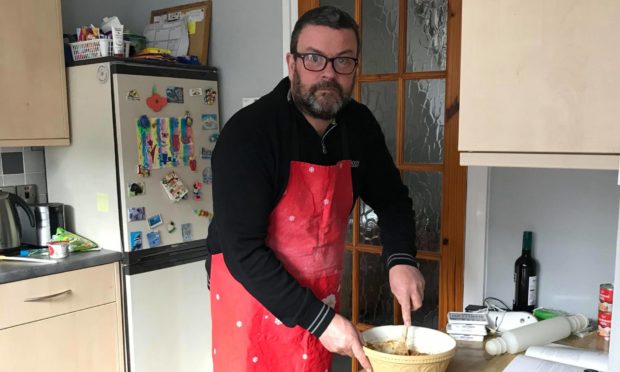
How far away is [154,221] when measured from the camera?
7.70 ft

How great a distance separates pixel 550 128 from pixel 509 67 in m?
0.13

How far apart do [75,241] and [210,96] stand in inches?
34.7

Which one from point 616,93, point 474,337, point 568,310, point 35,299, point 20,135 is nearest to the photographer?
point 616,93

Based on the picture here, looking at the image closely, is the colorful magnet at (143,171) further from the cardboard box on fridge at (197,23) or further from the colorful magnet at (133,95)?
the cardboard box on fridge at (197,23)

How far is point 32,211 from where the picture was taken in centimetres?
234

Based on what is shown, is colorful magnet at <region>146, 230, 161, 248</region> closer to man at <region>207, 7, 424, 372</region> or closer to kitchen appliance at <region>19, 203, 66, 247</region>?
kitchen appliance at <region>19, 203, 66, 247</region>

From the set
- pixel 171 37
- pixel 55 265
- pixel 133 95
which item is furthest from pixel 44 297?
pixel 171 37

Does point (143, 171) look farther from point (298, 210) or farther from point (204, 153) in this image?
point (298, 210)

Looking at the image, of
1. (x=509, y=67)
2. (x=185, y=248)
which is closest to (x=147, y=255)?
(x=185, y=248)

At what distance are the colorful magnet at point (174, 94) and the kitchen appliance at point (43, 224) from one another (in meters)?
0.68

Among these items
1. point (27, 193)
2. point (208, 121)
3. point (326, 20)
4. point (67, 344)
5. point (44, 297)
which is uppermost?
point (326, 20)

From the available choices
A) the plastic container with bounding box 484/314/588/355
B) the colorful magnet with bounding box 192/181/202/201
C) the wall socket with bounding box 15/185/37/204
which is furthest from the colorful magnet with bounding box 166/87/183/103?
the plastic container with bounding box 484/314/588/355

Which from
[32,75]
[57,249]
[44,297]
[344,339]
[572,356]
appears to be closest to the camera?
[344,339]

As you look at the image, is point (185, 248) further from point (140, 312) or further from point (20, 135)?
point (20, 135)
